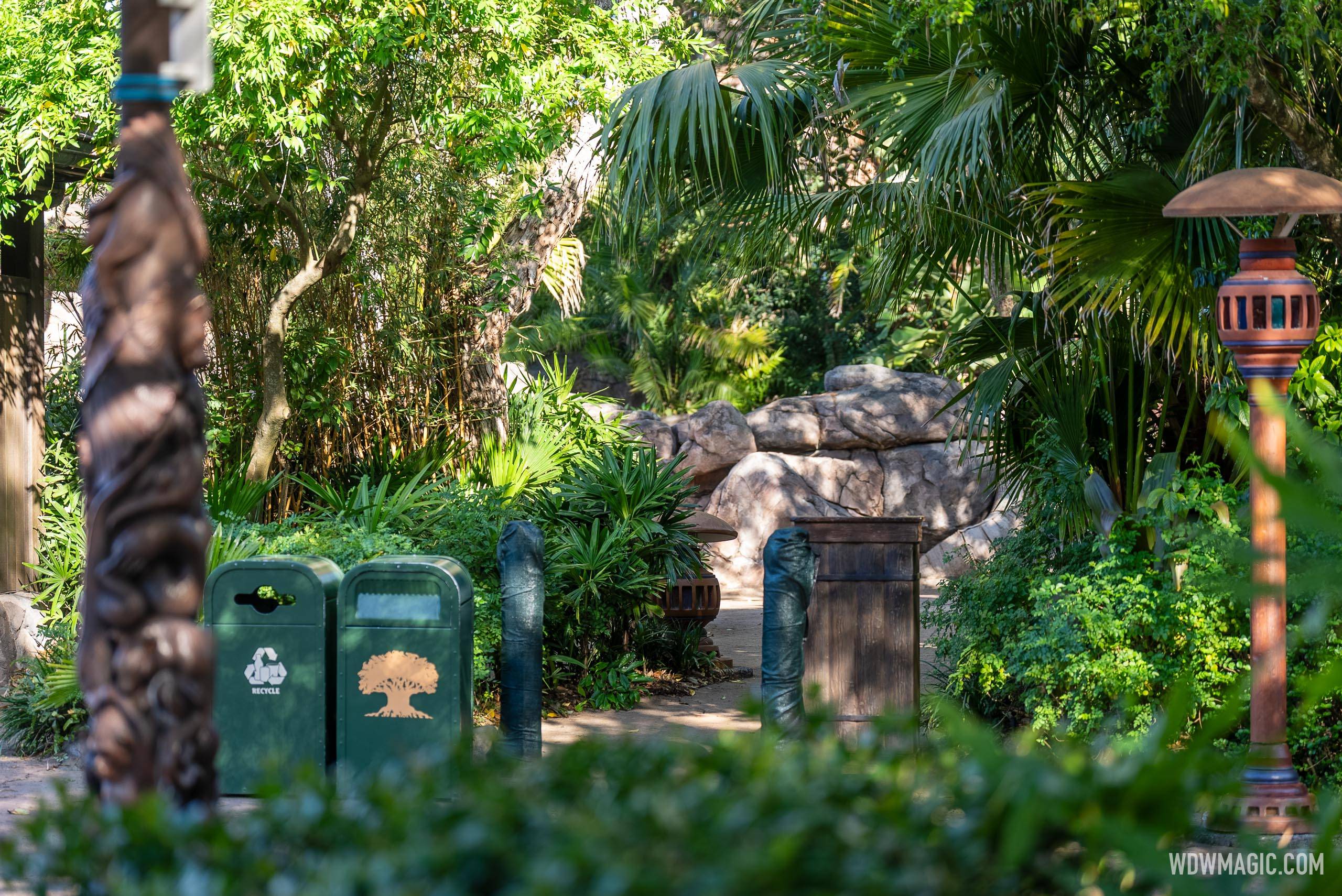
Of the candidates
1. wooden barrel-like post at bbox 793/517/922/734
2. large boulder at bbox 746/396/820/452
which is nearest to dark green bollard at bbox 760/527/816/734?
wooden barrel-like post at bbox 793/517/922/734

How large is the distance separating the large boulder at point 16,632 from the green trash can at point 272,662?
2864 mm

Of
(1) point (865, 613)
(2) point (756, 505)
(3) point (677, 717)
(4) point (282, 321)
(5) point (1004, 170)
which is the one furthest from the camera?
(2) point (756, 505)

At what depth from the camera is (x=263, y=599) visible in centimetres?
592

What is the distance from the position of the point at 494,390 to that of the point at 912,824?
9.41 m

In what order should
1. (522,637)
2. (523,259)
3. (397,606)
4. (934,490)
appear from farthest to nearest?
(934,490), (523,259), (522,637), (397,606)

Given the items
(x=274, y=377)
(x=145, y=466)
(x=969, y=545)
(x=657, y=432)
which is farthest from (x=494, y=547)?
(x=657, y=432)

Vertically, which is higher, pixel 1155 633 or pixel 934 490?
pixel 934 490

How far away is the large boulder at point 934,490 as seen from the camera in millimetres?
17812

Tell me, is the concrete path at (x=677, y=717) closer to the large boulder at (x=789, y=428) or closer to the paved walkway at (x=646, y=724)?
the paved walkway at (x=646, y=724)

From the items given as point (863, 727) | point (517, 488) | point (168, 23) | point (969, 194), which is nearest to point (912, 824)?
point (168, 23)

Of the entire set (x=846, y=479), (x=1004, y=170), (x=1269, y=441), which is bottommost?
(x=1269, y=441)

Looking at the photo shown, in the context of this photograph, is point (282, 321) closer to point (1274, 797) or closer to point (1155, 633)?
point (1155, 633)

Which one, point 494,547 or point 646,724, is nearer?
point 646,724

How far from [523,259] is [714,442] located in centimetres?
754
